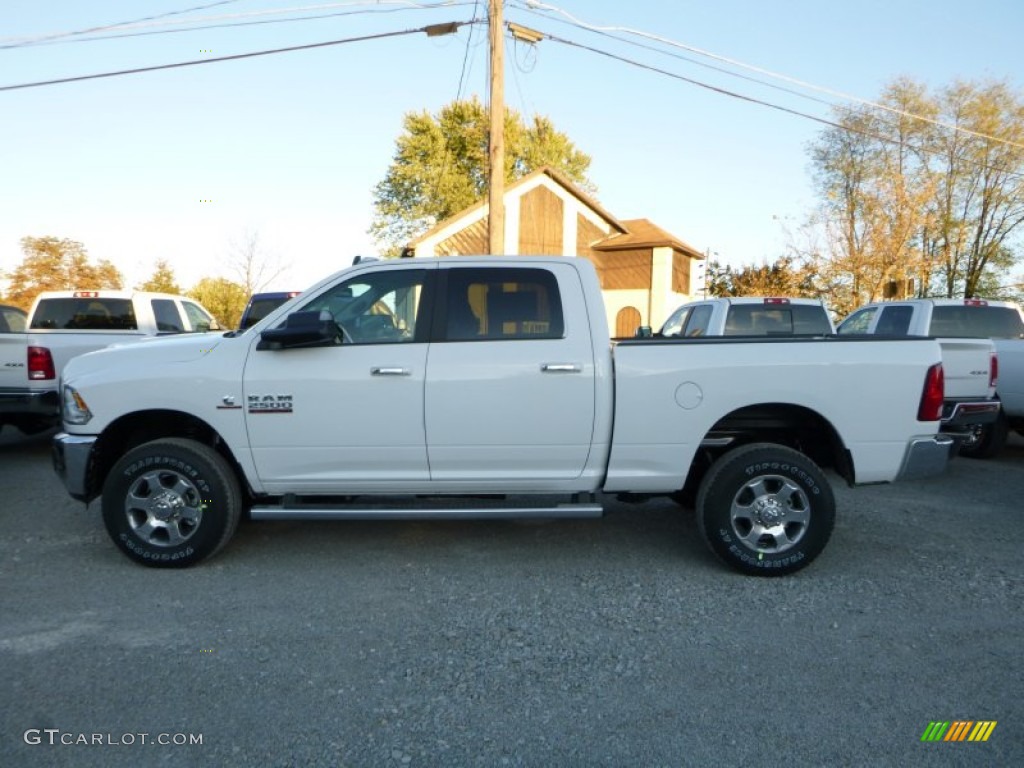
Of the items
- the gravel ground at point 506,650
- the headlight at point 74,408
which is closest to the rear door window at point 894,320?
the gravel ground at point 506,650

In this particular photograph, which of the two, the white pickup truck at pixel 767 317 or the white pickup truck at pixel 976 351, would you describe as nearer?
the white pickup truck at pixel 976 351

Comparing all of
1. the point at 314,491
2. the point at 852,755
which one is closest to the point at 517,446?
the point at 314,491

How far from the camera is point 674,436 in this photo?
421cm

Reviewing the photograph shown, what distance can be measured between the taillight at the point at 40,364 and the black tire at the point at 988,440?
10588mm

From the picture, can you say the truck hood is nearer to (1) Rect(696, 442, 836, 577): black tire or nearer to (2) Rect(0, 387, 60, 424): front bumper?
(1) Rect(696, 442, 836, 577): black tire

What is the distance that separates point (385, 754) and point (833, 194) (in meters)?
35.4

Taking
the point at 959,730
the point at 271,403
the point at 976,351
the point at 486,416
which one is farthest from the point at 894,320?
the point at 271,403

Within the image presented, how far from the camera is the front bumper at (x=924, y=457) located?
4.20 m

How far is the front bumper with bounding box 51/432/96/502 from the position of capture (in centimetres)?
425

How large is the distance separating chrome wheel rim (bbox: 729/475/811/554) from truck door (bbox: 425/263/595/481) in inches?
40.5

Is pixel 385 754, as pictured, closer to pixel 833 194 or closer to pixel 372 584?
pixel 372 584

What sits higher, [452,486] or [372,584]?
[452,486]

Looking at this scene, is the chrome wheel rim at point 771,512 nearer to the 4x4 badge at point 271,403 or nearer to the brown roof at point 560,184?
the 4x4 badge at point 271,403

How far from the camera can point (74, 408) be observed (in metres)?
4.30
